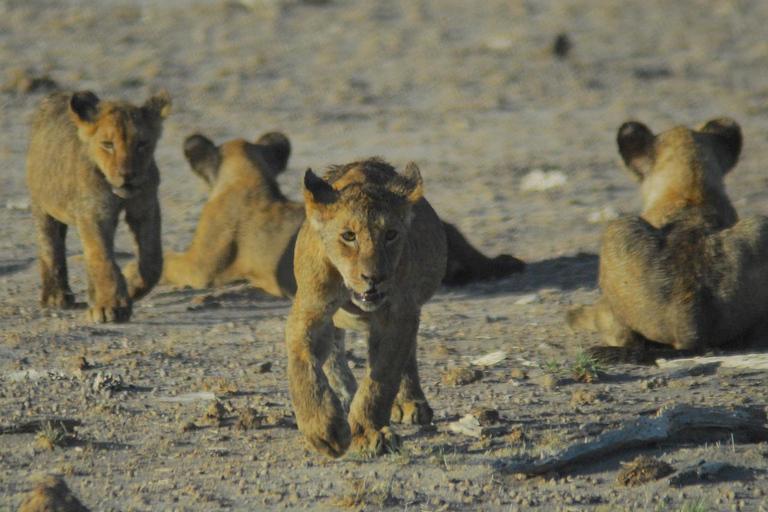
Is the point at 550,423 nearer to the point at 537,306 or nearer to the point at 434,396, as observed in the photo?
the point at 434,396

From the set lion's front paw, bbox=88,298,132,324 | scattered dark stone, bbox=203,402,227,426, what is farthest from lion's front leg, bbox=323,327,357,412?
lion's front paw, bbox=88,298,132,324

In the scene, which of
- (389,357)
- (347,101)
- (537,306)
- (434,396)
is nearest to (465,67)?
(347,101)

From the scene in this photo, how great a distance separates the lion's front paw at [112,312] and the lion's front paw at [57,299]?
54 cm

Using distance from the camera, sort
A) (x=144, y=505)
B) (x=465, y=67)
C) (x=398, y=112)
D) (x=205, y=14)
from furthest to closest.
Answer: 1. (x=205, y=14)
2. (x=465, y=67)
3. (x=398, y=112)
4. (x=144, y=505)

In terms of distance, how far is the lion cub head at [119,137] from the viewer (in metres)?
8.25

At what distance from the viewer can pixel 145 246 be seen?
8656 mm

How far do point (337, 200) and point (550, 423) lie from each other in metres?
1.51

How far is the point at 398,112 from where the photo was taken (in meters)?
15.3

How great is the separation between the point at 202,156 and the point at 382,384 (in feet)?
15.2

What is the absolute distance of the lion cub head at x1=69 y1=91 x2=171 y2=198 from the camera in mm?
8250

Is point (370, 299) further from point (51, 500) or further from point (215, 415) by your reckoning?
point (51, 500)

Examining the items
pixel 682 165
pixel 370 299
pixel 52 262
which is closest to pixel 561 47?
pixel 682 165

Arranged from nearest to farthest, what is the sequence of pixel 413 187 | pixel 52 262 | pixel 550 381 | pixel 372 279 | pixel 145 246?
pixel 372 279 → pixel 413 187 → pixel 550 381 → pixel 145 246 → pixel 52 262

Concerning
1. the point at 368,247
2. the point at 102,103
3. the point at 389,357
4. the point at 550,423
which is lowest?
the point at 550,423
